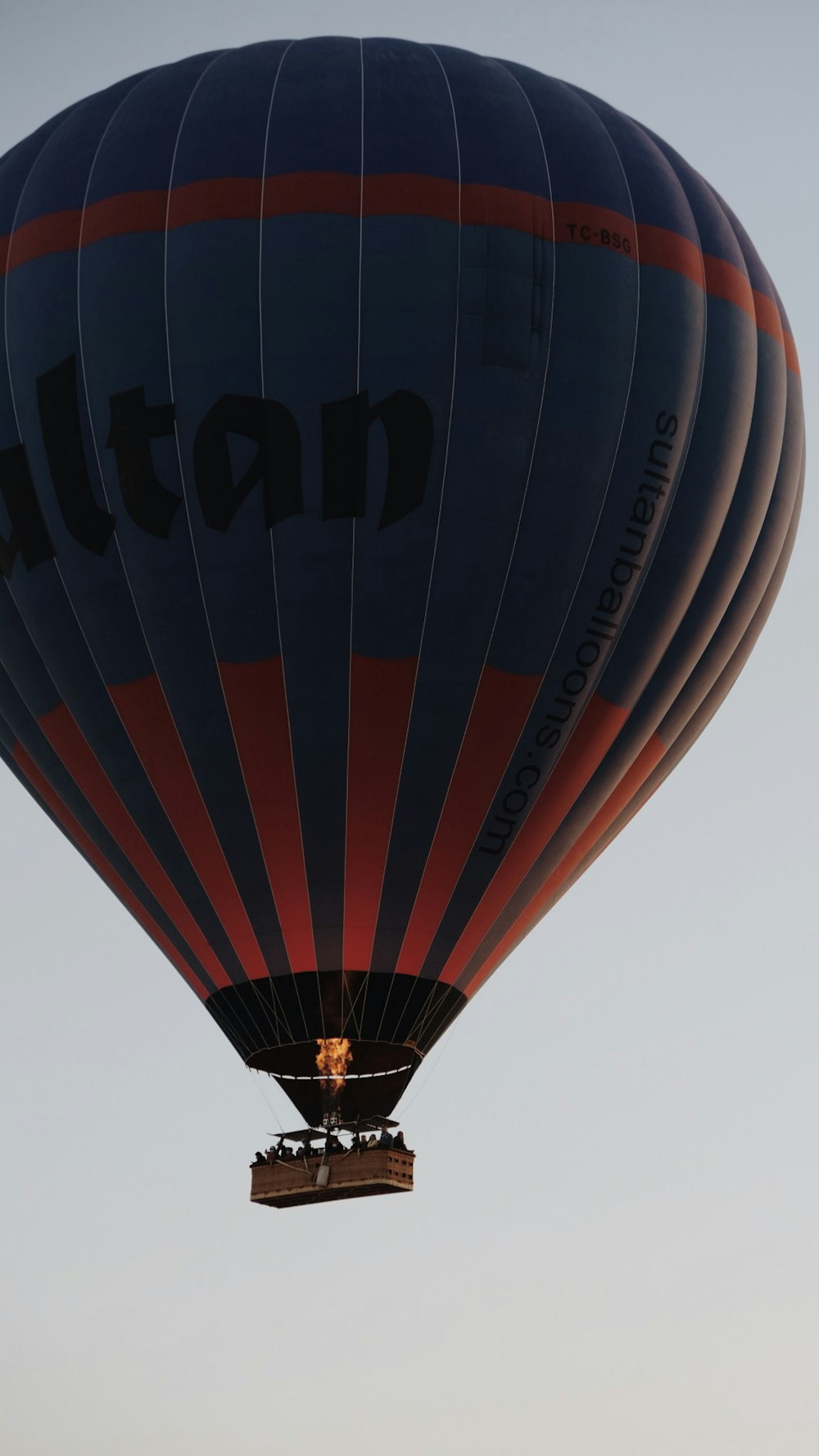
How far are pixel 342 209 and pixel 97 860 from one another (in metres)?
6.36

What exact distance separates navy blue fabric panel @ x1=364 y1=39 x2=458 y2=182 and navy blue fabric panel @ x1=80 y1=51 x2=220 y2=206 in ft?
5.40

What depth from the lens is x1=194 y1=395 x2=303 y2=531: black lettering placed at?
2477 centimetres

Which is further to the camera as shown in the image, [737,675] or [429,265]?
[737,675]

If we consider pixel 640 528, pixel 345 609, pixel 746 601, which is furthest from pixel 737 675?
pixel 345 609

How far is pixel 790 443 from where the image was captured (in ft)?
89.7

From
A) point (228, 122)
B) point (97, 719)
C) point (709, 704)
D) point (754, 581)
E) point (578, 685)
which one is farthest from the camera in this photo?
point (709, 704)

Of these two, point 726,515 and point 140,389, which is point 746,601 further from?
point 140,389

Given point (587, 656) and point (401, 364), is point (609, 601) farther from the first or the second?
point (401, 364)

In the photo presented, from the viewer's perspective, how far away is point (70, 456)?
25312 mm

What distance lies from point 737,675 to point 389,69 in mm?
6655

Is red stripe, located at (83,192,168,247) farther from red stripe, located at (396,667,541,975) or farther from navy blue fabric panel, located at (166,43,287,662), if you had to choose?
red stripe, located at (396,667,541,975)

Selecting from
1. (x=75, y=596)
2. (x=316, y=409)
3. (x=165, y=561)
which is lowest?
(x=75, y=596)

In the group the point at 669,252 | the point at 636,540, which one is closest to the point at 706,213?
the point at 669,252

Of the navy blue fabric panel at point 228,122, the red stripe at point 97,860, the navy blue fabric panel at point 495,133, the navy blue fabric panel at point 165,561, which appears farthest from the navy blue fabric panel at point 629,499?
the navy blue fabric panel at point 228,122
